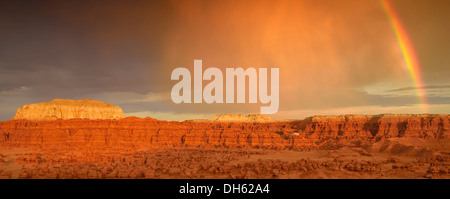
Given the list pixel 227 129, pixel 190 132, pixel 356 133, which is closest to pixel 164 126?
pixel 190 132

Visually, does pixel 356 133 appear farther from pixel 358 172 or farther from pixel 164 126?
pixel 164 126

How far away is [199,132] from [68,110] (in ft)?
125

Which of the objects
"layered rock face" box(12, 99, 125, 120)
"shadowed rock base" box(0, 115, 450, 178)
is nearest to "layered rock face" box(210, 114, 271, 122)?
"layered rock face" box(12, 99, 125, 120)

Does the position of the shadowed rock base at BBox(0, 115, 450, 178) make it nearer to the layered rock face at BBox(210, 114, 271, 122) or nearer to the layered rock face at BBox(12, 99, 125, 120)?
the layered rock face at BBox(12, 99, 125, 120)

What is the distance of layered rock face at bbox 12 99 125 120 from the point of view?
2399 inches

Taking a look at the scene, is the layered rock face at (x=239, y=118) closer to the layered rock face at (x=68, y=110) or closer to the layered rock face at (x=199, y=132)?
the layered rock face at (x=68, y=110)

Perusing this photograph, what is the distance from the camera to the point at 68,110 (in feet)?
213

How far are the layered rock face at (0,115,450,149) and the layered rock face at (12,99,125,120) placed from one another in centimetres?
1526

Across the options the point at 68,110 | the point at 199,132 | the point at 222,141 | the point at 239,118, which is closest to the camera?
the point at 222,141

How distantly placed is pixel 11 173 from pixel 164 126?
86.5ft

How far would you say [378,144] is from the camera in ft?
114

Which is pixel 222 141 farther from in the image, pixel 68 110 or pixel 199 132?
pixel 68 110

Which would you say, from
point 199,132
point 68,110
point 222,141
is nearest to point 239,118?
point 68,110
